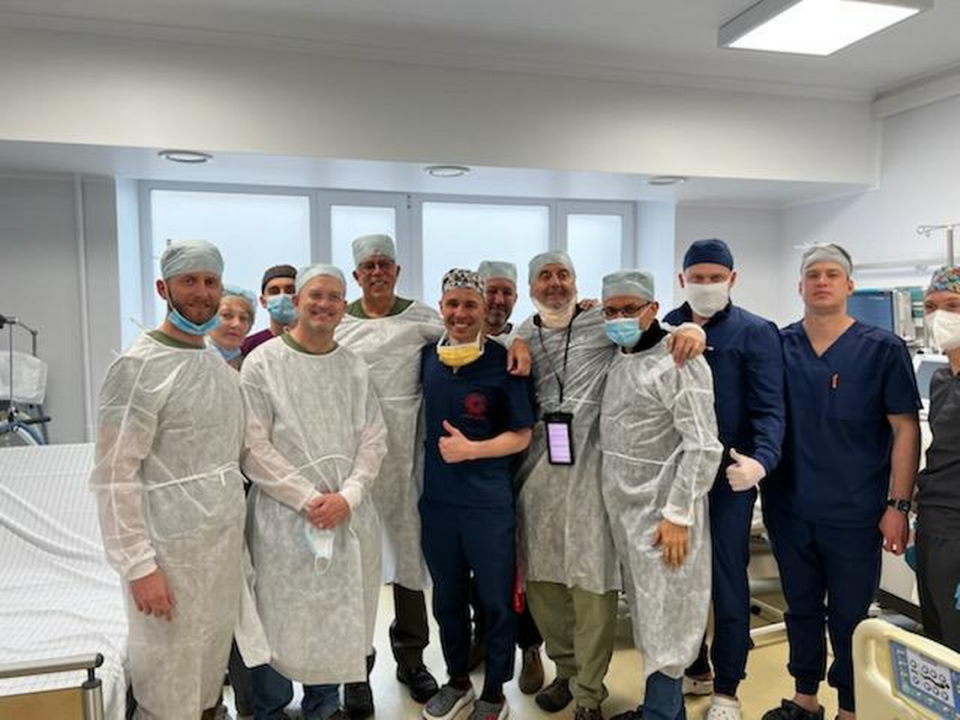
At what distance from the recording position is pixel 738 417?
6.98ft

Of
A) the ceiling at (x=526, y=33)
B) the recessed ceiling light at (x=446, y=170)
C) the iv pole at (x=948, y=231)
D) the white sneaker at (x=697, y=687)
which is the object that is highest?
the ceiling at (x=526, y=33)

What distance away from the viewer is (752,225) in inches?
184

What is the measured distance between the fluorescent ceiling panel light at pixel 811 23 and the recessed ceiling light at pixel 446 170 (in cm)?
129

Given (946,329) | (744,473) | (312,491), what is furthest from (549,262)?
(946,329)

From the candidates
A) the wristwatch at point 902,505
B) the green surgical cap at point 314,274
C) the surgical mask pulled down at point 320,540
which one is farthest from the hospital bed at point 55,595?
the wristwatch at point 902,505

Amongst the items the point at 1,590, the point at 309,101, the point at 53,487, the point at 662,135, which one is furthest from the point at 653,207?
the point at 1,590

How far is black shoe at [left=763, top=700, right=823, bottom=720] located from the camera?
2.25 m

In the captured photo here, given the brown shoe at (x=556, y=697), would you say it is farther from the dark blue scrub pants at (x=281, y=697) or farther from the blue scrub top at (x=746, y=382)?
the blue scrub top at (x=746, y=382)

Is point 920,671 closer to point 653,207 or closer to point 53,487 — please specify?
point 53,487

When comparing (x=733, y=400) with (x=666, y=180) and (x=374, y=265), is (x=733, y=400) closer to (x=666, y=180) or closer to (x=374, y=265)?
(x=374, y=265)

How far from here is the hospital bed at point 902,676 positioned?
1163 mm

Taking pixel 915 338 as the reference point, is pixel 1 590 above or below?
below

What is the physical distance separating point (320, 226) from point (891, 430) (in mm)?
3368

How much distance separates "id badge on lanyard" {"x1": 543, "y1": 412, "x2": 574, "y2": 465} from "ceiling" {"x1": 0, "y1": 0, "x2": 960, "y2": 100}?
1687 millimetres
